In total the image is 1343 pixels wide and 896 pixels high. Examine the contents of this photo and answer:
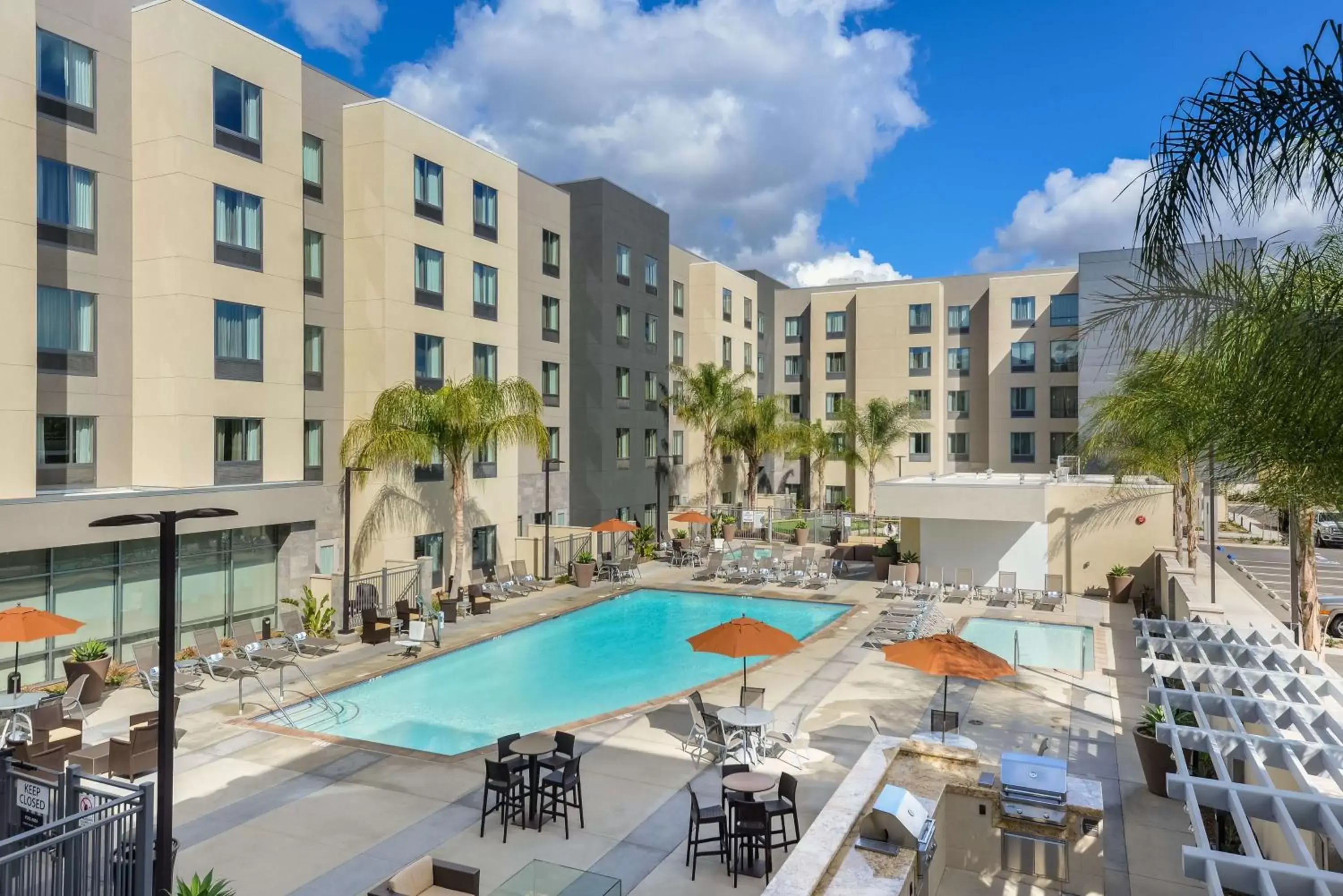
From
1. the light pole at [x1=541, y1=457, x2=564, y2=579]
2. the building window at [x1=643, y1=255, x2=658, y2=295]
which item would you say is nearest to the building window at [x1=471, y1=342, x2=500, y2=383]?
the light pole at [x1=541, y1=457, x2=564, y2=579]

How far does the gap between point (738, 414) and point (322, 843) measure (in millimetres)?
35909

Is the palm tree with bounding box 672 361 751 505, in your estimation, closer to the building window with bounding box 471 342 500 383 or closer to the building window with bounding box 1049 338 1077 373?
the building window with bounding box 471 342 500 383

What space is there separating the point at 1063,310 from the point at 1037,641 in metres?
33.7

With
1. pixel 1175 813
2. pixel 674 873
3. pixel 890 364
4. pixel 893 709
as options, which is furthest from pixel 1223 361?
pixel 890 364

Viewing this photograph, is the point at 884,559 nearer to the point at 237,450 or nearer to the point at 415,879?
the point at 237,450

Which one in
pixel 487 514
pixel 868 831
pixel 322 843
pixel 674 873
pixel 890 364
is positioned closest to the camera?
pixel 868 831

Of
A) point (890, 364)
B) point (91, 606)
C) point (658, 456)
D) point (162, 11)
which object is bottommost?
point (91, 606)

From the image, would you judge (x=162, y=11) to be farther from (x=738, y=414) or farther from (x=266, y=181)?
(x=738, y=414)

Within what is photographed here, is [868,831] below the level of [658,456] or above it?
below

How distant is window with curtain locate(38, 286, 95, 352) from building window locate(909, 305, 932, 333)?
44.7 metres

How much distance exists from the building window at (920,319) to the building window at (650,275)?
756 inches

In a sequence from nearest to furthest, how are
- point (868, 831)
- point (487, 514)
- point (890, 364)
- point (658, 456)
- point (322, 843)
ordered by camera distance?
point (868, 831)
point (322, 843)
point (487, 514)
point (658, 456)
point (890, 364)

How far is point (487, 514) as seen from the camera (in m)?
31.8

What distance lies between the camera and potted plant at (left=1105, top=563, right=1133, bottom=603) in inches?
1105
